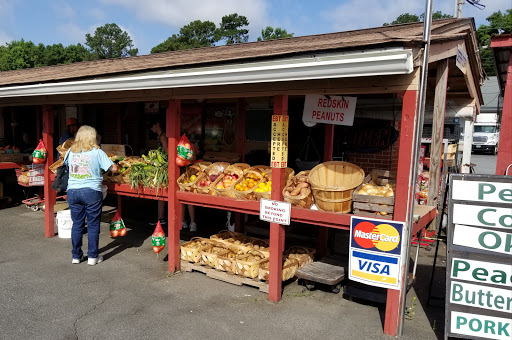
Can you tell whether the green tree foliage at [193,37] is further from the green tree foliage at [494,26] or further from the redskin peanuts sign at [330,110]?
the redskin peanuts sign at [330,110]

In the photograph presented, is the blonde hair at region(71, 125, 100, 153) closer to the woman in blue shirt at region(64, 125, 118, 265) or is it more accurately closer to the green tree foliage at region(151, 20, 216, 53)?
the woman in blue shirt at region(64, 125, 118, 265)

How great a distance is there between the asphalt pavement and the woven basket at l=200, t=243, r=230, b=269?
237 millimetres

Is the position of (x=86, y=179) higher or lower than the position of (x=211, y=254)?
higher

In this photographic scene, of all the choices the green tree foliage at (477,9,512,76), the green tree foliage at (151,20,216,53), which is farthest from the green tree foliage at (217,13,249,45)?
the green tree foliage at (477,9,512,76)

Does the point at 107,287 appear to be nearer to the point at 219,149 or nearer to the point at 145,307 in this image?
the point at 145,307

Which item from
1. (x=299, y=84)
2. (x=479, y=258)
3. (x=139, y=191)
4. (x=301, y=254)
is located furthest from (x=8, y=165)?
(x=479, y=258)

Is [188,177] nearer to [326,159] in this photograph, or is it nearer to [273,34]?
[326,159]

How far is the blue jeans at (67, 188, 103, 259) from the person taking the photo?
562cm

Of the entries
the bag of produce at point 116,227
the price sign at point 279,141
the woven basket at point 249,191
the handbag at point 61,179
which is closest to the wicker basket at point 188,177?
the woven basket at point 249,191

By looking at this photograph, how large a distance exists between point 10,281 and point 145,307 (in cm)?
211

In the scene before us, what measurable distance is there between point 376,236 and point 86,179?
4.06 m

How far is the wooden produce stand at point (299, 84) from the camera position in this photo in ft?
11.8

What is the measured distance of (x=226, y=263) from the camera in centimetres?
518

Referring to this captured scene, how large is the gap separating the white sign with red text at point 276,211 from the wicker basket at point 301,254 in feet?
3.51
